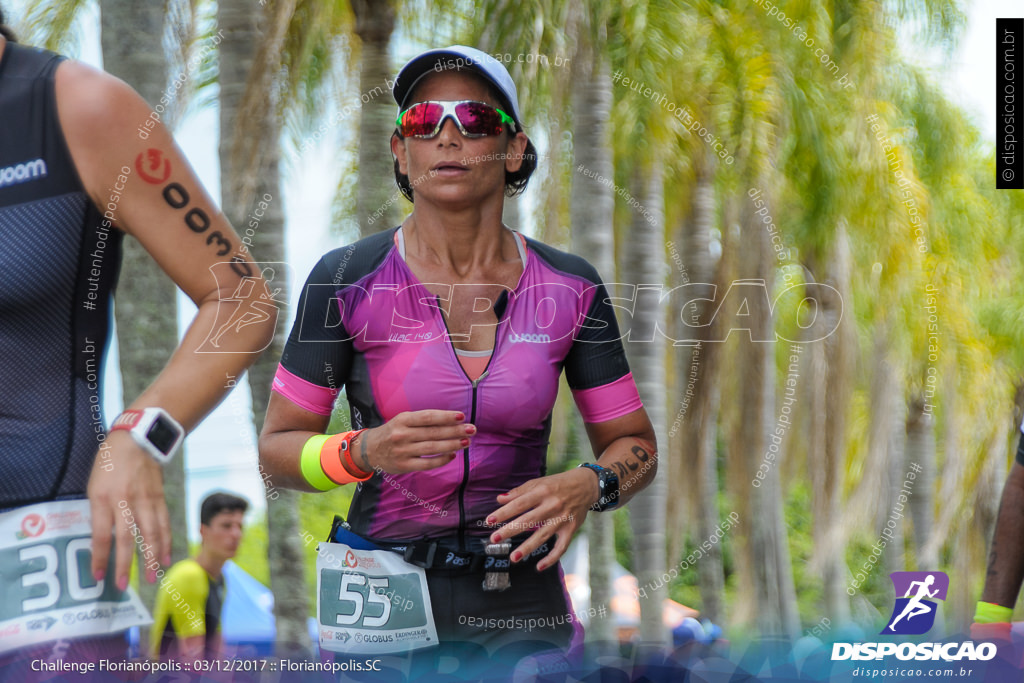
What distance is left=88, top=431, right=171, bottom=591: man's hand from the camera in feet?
7.24

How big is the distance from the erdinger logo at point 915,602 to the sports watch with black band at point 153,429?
1992 mm

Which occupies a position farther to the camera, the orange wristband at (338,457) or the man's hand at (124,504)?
the orange wristband at (338,457)

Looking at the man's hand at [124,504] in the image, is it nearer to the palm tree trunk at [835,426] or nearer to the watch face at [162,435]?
the watch face at [162,435]

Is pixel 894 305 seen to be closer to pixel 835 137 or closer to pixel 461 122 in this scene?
pixel 835 137

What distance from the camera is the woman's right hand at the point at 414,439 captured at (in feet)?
7.42

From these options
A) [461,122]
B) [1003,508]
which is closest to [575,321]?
[461,122]

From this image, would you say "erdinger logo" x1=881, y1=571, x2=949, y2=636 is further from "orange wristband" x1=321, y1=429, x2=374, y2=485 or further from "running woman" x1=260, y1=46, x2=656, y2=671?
"orange wristband" x1=321, y1=429, x2=374, y2=485

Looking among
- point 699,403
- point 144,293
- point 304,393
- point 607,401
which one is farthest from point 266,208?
point 699,403

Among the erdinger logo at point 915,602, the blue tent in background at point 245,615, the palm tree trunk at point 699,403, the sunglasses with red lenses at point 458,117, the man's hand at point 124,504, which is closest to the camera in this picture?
the man's hand at point 124,504

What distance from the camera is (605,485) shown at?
2.46 metres

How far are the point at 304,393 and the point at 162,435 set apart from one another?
0.35 meters

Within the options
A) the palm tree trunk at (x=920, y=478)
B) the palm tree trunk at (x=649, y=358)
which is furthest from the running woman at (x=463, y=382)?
the palm tree trunk at (x=920, y=478)

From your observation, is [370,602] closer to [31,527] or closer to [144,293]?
[31,527]

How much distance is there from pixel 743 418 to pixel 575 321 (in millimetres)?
3313
